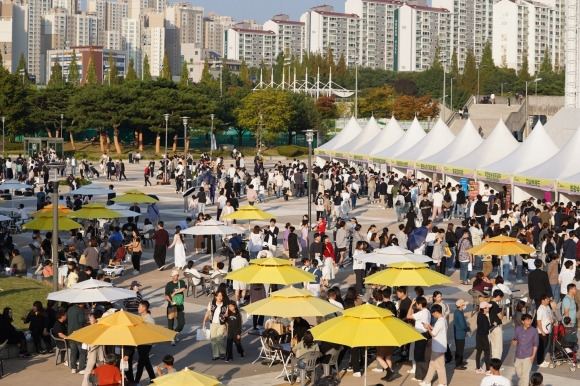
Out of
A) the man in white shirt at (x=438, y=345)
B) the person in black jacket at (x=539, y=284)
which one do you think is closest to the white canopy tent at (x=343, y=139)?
the person in black jacket at (x=539, y=284)

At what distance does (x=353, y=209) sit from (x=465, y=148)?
283 inches

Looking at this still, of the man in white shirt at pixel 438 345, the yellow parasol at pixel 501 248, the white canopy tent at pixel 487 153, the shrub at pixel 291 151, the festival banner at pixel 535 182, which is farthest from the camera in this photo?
the shrub at pixel 291 151

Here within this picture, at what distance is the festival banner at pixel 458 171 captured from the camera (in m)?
39.9

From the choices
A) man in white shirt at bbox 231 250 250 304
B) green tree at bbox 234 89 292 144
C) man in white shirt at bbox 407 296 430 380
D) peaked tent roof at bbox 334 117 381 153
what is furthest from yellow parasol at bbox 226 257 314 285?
green tree at bbox 234 89 292 144

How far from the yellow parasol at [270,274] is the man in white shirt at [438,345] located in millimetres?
3535

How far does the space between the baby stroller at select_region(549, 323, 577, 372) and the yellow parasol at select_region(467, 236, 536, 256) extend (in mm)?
4662

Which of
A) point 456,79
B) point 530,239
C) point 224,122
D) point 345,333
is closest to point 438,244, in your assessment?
point 530,239

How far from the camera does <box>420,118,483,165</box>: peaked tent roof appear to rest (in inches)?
1719

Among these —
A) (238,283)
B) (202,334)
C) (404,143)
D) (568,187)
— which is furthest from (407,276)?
(404,143)

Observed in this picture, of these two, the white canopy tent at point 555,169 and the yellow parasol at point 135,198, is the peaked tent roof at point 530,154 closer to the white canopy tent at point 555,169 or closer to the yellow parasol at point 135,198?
the white canopy tent at point 555,169

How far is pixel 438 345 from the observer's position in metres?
14.8

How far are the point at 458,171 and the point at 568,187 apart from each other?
8745 millimetres

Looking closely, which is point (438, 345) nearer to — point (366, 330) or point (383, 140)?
point (366, 330)

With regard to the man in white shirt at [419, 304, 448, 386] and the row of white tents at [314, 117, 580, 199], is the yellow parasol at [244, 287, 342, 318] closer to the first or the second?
the man in white shirt at [419, 304, 448, 386]
